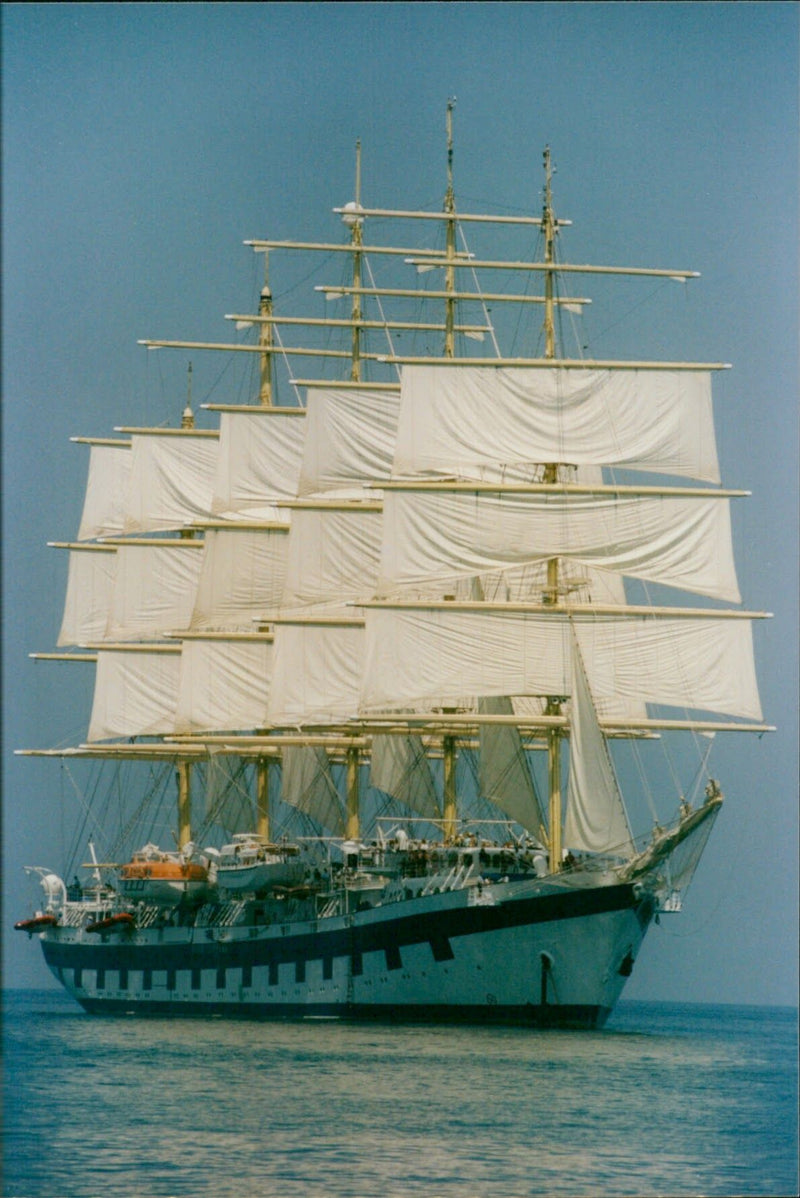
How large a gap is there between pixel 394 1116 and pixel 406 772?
35.2 metres

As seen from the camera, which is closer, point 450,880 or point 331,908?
point 450,880

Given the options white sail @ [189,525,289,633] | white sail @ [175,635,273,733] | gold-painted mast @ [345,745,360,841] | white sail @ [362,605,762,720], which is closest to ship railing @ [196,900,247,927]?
gold-painted mast @ [345,745,360,841]

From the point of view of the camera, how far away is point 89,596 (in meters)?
108

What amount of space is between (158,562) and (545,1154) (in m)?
55.1

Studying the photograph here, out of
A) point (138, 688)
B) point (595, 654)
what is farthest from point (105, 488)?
point (595, 654)

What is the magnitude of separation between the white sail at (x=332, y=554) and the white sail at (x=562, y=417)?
27.8 ft

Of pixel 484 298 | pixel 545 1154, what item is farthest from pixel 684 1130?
pixel 484 298

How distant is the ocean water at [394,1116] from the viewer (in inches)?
1905

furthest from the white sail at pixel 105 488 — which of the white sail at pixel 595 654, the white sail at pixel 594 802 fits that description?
the white sail at pixel 594 802

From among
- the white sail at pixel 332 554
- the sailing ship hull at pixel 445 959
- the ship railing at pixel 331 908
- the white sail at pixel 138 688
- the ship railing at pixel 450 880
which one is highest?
the white sail at pixel 332 554

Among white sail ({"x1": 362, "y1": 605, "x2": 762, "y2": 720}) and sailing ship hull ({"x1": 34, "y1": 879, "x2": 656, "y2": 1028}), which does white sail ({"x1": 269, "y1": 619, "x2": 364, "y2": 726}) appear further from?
white sail ({"x1": 362, "y1": 605, "x2": 762, "y2": 720})

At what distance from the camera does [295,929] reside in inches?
3344

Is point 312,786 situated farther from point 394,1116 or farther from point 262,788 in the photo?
point 394,1116

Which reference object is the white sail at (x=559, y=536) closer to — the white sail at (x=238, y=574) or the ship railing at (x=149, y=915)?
the white sail at (x=238, y=574)
